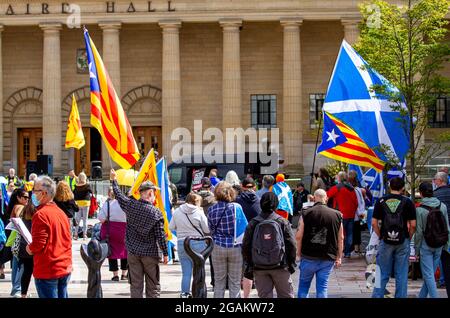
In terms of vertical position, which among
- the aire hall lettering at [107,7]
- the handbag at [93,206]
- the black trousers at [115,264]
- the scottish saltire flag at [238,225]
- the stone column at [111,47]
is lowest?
the black trousers at [115,264]

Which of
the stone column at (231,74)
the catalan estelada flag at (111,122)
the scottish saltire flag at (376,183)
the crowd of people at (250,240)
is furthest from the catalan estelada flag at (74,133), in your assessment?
the crowd of people at (250,240)

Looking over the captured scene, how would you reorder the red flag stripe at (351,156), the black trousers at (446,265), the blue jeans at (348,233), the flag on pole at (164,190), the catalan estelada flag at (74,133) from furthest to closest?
the catalan estelada flag at (74,133), the blue jeans at (348,233), the red flag stripe at (351,156), the flag on pole at (164,190), the black trousers at (446,265)

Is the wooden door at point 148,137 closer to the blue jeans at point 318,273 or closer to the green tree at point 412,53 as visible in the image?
the green tree at point 412,53

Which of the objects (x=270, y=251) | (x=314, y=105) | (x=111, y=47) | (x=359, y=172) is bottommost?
(x=270, y=251)

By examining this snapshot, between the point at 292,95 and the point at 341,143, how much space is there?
27610 mm

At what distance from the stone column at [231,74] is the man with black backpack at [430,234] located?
34.3m

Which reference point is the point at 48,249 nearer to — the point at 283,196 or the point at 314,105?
the point at 283,196

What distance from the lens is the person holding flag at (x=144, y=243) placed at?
1452 cm

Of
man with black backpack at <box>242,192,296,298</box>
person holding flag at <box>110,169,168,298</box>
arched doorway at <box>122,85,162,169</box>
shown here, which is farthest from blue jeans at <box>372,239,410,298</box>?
arched doorway at <box>122,85,162,169</box>

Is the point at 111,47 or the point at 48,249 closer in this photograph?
the point at 48,249

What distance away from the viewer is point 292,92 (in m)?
49.5

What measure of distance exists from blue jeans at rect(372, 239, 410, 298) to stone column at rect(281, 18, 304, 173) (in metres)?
34.0

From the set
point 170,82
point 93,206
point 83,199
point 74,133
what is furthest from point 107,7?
point 83,199

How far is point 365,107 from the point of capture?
21.3 metres
